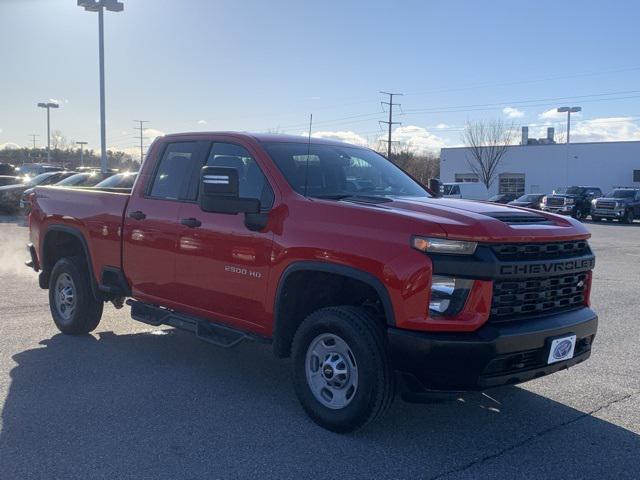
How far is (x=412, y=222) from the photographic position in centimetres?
402

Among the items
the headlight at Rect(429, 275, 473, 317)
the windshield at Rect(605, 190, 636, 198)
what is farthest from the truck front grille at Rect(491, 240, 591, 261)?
the windshield at Rect(605, 190, 636, 198)

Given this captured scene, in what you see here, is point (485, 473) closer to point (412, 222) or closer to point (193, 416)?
point (412, 222)

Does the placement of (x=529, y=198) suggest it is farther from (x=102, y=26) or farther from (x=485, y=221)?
(x=485, y=221)

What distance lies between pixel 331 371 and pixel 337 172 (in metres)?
1.69

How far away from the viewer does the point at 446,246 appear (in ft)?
12.9

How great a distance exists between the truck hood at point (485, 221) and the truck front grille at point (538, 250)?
0.04 meters

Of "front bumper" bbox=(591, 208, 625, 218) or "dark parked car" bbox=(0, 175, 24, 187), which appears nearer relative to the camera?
"dark parked car" bbox=(0, 175, 24, 187)

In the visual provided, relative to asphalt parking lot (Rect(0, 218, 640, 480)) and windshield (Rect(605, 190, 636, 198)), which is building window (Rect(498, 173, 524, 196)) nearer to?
windshield (Rect(605, 190, 636, 198))

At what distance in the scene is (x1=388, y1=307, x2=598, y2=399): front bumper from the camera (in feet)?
12.6

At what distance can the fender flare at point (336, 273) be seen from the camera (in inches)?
159

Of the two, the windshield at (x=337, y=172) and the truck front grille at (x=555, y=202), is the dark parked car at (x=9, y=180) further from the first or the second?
the truck front grille at (x=555, y=202)

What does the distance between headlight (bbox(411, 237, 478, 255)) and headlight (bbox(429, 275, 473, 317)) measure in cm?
16

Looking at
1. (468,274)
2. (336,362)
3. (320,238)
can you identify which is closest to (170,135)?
(320,238)

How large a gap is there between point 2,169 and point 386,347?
37956 millimetres
